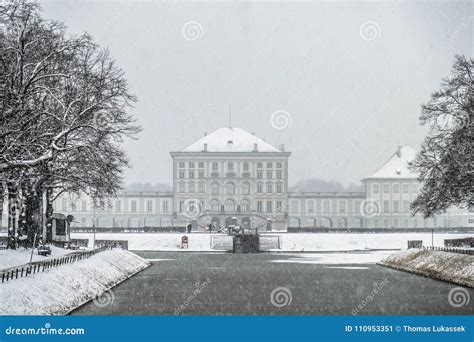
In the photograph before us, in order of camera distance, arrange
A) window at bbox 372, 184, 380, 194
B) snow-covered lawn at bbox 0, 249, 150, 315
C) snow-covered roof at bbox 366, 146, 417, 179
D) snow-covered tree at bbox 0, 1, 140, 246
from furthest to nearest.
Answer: snow-covered roof at bbox 366, 146, 417, 179
window at bbox 372, 184, 380, 194
snow-covered tree at bbox 0, 1, 140, 246
snow-covered lawn at bbox 0, 249, 150, 315

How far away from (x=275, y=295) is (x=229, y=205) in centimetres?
9403

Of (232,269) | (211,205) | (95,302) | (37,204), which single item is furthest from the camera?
(211,205)

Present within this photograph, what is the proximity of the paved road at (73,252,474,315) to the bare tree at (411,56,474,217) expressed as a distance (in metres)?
5.11

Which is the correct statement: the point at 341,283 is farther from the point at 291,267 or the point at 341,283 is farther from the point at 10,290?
the point at 10,290

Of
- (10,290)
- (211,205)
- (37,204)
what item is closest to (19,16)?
(10,290)

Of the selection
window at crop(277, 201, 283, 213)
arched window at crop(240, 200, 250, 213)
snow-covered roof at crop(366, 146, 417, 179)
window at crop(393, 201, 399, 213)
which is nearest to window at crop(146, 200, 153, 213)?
arched window at crop(240, 200, 250, 213)

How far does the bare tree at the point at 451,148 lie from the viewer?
35.3 meters

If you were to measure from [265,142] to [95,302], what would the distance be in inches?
4025

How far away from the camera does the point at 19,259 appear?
29766 mm

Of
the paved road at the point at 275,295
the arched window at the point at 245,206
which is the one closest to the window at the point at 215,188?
the arched window at the point at 245,206

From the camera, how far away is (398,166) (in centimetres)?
12531

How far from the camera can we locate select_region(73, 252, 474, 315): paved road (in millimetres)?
19047

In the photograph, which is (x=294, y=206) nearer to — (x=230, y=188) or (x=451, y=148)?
(x=230, y=188)

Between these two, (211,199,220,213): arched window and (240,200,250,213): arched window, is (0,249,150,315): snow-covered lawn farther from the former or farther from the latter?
(240,200,250,213): arched window
